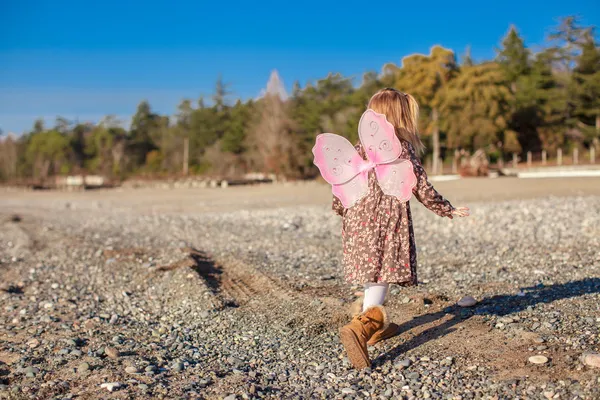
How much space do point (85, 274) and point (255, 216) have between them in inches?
308

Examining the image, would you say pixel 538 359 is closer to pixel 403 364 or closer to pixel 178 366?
pixel 403 364

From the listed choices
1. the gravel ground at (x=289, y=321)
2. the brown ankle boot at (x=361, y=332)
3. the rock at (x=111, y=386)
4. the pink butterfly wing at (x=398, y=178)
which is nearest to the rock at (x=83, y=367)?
the gravel ground at (x=289, y=321)

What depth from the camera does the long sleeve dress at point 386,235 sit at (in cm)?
409

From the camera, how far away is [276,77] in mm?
40062

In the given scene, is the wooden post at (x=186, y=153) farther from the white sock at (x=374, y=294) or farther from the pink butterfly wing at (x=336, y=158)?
the white sock at (x=374, y=294)

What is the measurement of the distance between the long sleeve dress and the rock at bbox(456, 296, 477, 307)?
139cm

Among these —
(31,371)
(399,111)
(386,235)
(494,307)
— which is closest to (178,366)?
(31,371)

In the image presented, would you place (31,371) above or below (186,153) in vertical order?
below

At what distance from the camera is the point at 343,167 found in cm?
430

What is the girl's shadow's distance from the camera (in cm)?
435

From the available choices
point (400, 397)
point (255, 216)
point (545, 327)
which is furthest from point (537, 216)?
point (400, 397)

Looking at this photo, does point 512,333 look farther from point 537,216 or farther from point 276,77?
point 276,77

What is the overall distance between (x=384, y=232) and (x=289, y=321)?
147cm

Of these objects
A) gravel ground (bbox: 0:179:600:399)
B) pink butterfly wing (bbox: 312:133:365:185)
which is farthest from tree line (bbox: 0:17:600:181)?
pink butterfly wing (bbox: 312:133:365:185)
